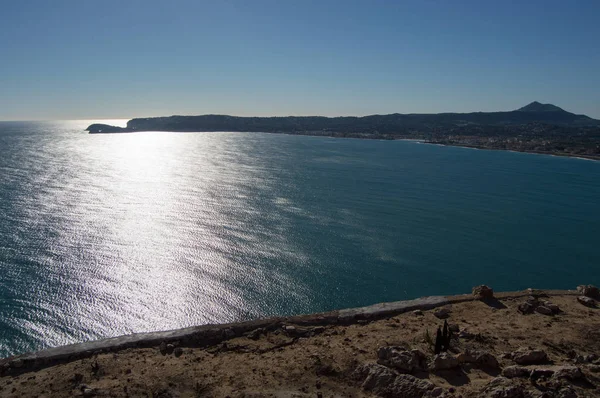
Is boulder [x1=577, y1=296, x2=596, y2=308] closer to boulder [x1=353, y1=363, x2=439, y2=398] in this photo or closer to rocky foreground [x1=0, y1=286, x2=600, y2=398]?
rocky foreground [x1=0, y1=286, x2=600, y2=398]

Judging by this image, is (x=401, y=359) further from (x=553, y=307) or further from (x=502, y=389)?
(x=553, y=307)

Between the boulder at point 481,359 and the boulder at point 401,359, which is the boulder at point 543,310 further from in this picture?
the boulder at point 401,359

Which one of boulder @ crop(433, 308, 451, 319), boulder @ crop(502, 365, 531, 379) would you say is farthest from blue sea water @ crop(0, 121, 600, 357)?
boulder @ crop(502, 365, 531, 379)

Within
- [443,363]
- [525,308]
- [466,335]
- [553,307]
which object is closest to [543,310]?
[553,307]

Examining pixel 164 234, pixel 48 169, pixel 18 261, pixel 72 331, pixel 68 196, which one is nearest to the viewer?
pixel 72 331

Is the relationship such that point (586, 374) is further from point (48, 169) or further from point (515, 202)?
point (48, 169)

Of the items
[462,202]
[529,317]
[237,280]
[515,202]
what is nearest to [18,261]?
[237,280]
